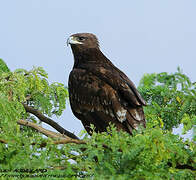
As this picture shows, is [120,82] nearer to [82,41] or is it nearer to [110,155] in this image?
[82,41]

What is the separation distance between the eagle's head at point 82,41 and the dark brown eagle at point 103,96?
308 millimetres

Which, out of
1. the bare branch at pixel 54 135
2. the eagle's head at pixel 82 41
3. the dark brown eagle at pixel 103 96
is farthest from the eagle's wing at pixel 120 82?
the bare branch at pixel 54 135

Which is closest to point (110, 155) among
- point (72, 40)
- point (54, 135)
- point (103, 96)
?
point (54, 135)

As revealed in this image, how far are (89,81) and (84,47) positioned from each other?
50.6 inches

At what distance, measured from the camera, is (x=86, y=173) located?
3.80m

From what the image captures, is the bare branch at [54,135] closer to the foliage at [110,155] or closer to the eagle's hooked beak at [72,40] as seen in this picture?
the foliage at [110,155]

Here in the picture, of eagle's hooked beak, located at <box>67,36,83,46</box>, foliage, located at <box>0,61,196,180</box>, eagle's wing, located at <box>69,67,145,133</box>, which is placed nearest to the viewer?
foliage, located at <box>0,61,196,180</box>

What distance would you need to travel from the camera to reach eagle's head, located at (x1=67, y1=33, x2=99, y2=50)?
28.8 ft

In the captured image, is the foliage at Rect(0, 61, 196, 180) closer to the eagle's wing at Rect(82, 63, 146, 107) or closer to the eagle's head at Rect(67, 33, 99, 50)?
the eagle's wing at Rect(82, 63, 146, 107)

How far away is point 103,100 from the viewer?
7.52 metres

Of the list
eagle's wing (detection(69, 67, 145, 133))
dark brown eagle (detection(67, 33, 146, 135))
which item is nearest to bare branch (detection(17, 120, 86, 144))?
dark brown eagle (detection(67, 33, 146, 135))

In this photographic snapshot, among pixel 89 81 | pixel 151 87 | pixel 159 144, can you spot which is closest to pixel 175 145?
pixel 159 144

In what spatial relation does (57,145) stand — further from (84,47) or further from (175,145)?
(84,47)

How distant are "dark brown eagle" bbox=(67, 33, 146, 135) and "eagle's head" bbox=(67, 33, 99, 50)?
0.31 meters
